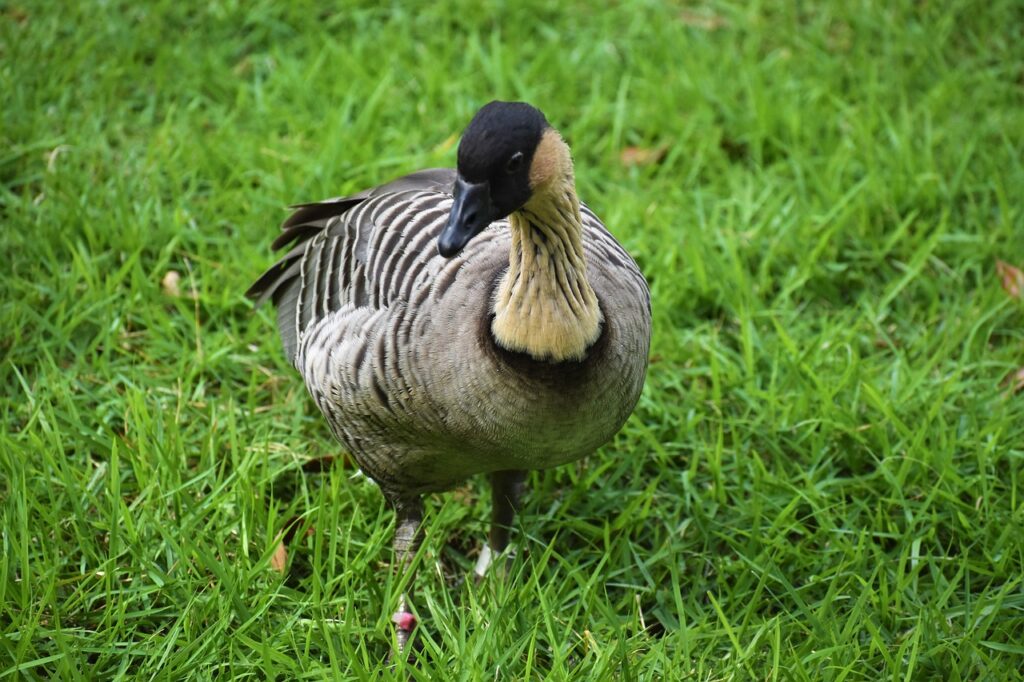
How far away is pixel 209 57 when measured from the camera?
18.5 ft

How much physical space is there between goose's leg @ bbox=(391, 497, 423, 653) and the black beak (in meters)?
1.05

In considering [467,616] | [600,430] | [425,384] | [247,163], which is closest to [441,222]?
[425,384]

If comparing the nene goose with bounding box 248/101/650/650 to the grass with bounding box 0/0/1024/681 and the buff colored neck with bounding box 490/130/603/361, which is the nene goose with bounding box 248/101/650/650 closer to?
the buff colored neck with bounding box 490/130/603/361

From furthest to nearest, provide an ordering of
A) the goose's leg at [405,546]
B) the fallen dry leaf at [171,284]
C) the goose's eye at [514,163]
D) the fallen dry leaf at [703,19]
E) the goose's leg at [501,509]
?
the fallen dry leaf at [703,19] → the fallen dry leaf at [171,284] → the goose's leg at [501,509] → the goose's leg at [405,546] → the goose's eye at [514,163]

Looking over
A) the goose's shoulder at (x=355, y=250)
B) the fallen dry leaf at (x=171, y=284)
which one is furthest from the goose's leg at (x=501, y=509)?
the fallen dry leaf at (x=171, y=284)

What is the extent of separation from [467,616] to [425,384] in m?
0.74

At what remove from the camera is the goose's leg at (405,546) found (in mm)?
3344

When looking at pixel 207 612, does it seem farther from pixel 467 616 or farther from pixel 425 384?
pixel 425 384

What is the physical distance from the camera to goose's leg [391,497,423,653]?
132 inches

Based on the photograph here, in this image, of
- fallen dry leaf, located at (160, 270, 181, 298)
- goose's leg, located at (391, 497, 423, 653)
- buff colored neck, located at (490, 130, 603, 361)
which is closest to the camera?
buff colored neck, located at (490, 130, 603, 361)

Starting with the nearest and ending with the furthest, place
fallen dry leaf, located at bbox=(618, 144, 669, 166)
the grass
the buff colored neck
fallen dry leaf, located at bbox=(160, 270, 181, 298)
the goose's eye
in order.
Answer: the goose's eye < the buff colored neck < the grass < fallen dry leaf, located at bbox=(160, 270, 181, 298) < fallen dry leaf, located at bbox=(618, 144, 669, 166)

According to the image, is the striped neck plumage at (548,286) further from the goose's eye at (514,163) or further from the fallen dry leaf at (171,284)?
the fallen dry leaf at (171,284)

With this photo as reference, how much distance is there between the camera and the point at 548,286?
2855 mm

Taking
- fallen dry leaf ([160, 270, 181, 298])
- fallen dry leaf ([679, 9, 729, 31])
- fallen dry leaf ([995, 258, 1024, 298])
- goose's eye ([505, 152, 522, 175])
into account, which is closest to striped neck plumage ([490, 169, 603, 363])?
goose's eye ([505, 152, 522, 175])
